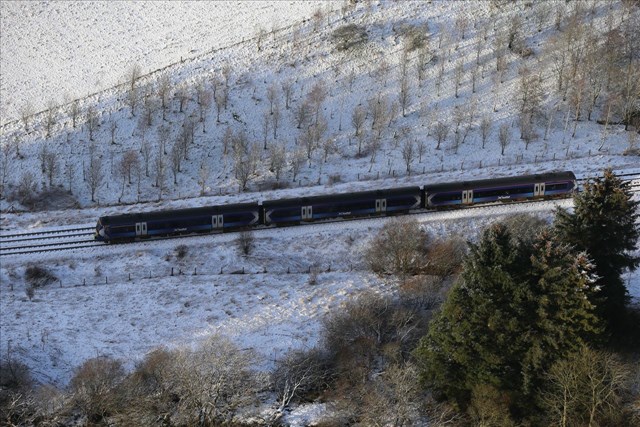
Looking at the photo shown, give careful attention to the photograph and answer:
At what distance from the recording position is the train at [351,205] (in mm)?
61656

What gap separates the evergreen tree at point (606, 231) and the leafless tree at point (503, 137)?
106 ft

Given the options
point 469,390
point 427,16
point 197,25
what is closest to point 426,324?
point 469,390

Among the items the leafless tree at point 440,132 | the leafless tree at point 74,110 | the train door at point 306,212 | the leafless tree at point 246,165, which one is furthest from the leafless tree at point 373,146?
the leafless tree at point 74,110

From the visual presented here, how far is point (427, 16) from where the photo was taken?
94125mm

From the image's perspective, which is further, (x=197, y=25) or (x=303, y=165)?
(x=197, y=25)

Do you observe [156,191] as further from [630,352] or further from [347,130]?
[630,352]

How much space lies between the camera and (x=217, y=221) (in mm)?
61875

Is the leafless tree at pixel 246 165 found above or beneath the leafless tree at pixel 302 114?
beneath

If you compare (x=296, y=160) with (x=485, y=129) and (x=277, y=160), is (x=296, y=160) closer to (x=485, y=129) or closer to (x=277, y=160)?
(x=277, y=160)

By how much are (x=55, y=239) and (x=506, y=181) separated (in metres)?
35.7

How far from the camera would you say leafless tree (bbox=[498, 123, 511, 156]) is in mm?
74312

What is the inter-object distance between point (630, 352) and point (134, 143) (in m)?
54.9

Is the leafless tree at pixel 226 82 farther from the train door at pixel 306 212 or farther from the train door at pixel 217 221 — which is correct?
the train door at pixel 306 212

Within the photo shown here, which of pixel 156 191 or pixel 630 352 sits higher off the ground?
pixel 156 191
